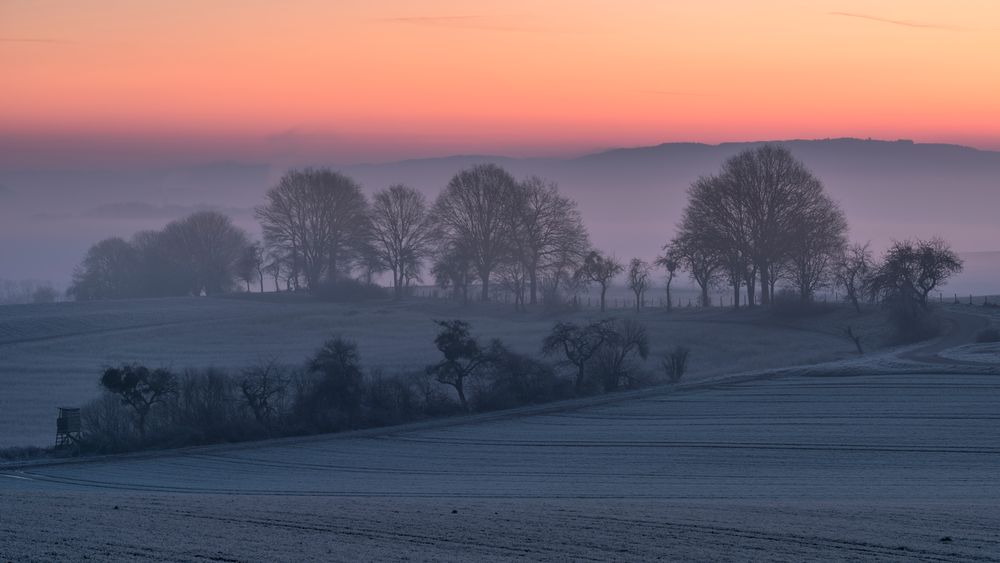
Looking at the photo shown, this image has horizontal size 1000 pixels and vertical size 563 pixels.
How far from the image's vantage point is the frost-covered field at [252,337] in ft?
207

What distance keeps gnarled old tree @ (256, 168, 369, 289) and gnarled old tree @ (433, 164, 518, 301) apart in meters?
13.5

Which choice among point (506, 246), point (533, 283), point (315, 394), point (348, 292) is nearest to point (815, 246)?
point (533, 283)

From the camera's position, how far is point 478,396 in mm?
51469

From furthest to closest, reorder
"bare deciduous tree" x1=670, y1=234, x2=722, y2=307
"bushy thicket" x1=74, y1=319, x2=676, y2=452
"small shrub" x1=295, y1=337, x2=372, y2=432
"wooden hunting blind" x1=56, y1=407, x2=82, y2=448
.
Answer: "bare deciduous tree" x1=670, y1=234, x2=722, y2=307 → "small shrub" x1=295, y1=337, x2=372, y2=432 → "bushy thicket" x1=74, y1=319, x2=676, y2=452 → "wooden hunting blind" x1=56, y1=407, x2=82, y2=448

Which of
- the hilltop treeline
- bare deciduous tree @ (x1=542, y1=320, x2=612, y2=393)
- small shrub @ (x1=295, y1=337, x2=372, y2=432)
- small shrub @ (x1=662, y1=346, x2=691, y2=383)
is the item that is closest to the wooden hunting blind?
small shrub @ (x1=295, y1=337, x2=372, y2=432)

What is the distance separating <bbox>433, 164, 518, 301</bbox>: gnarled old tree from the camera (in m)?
112

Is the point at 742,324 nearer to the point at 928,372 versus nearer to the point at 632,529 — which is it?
the point at 928,372

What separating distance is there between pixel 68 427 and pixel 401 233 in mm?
75927

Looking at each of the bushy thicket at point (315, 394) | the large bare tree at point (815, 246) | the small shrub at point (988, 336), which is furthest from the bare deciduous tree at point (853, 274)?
the bushy thicket at point (315, 394)

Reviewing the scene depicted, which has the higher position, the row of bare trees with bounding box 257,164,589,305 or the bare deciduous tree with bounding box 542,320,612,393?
the row of bare trees with bounding box 257,164,589,305

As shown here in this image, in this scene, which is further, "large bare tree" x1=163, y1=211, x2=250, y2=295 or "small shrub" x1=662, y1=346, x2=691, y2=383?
"large bare tree" x1=163, y1=211, x2=250, y2=295

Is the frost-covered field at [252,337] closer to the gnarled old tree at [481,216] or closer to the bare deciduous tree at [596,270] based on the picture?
the gnarled old tree at [481,216]

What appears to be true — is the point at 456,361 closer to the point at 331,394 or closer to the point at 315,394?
the point at 331,394

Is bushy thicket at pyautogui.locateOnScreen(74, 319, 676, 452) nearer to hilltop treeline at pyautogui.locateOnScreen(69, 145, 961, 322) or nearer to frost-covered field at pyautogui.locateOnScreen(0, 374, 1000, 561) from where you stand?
frost-covered field at pyautogui.locateOnScreen(0, 374, 1000, 561)
